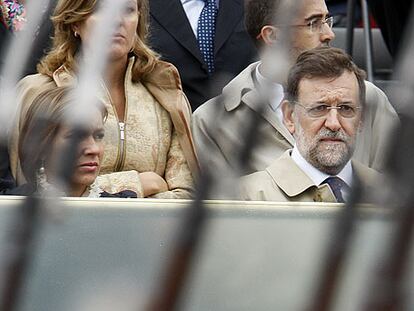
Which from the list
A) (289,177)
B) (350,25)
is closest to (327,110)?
(289,177)

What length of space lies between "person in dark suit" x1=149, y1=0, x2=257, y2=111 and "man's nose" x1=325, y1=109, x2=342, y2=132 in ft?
2.00

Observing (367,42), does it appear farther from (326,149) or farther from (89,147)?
(89,147)

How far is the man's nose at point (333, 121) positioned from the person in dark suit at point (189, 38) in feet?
2.00

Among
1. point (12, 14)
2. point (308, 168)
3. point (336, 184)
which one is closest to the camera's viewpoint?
point (12, 14)

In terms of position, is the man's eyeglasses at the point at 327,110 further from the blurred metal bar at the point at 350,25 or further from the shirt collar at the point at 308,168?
the blurred metal bar at the point at 350,25

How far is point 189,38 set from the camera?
353cm

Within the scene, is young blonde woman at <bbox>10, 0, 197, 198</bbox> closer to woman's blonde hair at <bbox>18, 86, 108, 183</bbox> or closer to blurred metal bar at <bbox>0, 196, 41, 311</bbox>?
woman's blonde hair at <bbox>18, 86, 108, 183</bbox>

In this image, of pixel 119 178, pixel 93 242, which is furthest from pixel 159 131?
pixel 93 242

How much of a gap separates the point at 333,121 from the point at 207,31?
1.14 m

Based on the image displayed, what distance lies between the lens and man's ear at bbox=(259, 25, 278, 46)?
50.8 inches

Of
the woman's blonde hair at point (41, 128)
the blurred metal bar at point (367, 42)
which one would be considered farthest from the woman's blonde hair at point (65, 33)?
the blurred metal bar at point (367, 42)

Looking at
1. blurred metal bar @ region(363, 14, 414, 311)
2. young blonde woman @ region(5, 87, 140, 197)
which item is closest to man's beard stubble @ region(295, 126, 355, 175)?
young blonde woman @ region(5, 87, 140, 197)

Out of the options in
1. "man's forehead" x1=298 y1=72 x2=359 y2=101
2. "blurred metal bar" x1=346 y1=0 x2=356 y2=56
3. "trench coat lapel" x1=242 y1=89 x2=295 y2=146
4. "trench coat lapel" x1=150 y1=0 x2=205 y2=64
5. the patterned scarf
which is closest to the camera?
"trench coat lapel" x1=242 y1=89 x2=295 y2=146

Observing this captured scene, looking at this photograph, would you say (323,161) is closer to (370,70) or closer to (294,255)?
(294,255)
